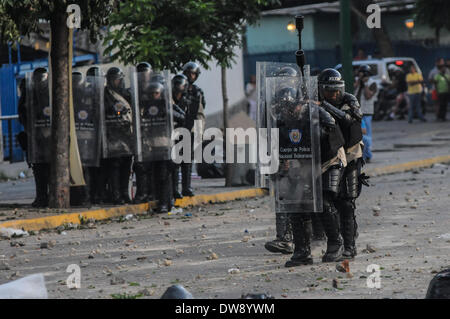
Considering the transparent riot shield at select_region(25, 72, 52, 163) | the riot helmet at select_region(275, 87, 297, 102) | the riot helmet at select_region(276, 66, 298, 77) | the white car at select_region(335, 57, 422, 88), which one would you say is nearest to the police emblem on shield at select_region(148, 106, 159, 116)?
the transparent riot shield at select_region(25, 72, 52, 163)

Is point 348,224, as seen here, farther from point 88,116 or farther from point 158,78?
point 88,116

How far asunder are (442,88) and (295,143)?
75.3ft

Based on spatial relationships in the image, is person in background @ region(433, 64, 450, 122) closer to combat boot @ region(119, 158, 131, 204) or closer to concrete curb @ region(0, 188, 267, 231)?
concrete curb @ region(0, 188, 267, 231)

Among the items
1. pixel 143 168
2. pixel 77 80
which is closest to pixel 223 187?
pixel 143 168

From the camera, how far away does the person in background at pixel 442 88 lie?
30531mm

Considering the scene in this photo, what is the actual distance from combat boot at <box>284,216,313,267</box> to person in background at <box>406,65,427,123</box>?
2204cm

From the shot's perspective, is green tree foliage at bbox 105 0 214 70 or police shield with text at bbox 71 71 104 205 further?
green tree foliage at bbox 105 0 214 70

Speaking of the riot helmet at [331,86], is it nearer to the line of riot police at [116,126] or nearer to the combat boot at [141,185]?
the line of riot police at [116,126]

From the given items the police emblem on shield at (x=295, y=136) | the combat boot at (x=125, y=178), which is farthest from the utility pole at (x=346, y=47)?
the police emblem on shield at (x=295, y=136)

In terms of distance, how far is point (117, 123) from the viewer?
1351 centimetres

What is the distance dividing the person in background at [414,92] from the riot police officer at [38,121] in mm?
18414

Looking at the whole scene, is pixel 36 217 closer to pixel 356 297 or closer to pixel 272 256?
pixel 272 256

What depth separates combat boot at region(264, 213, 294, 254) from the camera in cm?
940

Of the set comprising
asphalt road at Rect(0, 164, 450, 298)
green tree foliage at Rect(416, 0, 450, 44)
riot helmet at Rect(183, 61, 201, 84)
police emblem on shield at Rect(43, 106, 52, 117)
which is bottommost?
asphalt road at Rect(0, 164, 450, 298)
